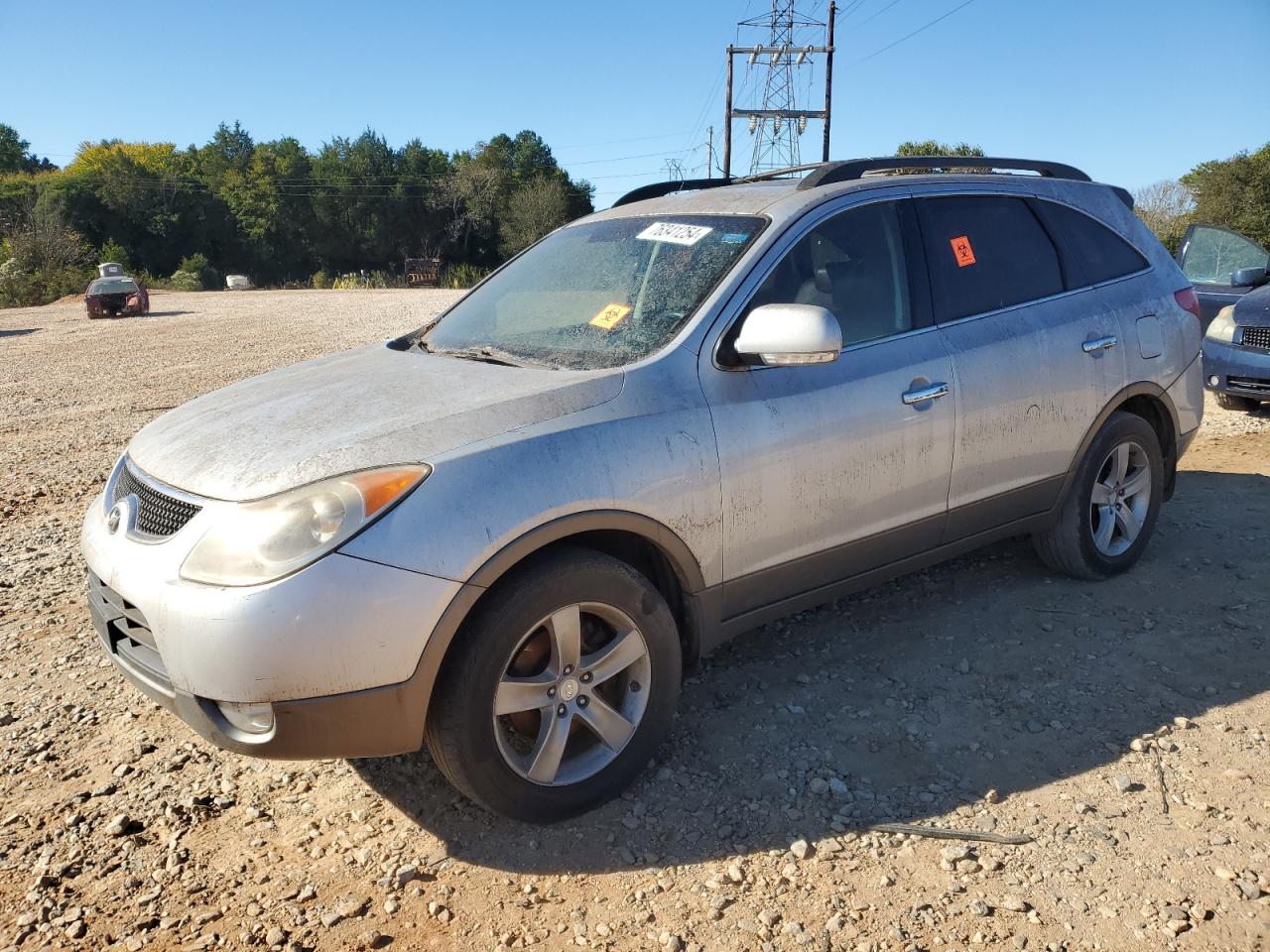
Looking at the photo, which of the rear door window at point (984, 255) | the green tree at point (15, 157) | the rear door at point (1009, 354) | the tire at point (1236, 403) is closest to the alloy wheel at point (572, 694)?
the rear door at point (1009, 354)

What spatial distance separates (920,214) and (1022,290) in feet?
2.03

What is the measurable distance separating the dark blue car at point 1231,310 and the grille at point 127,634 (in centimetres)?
876

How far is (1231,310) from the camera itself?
861 cm

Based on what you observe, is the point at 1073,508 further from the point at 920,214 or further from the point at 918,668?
the point at 920,214

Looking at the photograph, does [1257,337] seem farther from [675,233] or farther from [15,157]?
[15,157]

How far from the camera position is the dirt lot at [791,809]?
2.52 m

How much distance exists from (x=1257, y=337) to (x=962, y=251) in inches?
232

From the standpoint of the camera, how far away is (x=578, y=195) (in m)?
74.0

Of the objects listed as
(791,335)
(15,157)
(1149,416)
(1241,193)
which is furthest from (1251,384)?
(15,157)

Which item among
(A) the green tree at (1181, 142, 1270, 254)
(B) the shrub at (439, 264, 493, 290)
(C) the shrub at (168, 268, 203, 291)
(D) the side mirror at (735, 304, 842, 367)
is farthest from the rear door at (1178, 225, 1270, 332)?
(B) the shrub at (439, 264, 493, 290)

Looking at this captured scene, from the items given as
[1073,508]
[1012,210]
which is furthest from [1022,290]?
[1073,508]

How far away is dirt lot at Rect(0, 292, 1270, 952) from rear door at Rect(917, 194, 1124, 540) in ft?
2.20

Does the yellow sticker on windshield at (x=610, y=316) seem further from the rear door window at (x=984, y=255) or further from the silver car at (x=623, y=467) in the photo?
the rear door window at (x=984, y=255)

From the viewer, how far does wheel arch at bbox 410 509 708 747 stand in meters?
2.54
